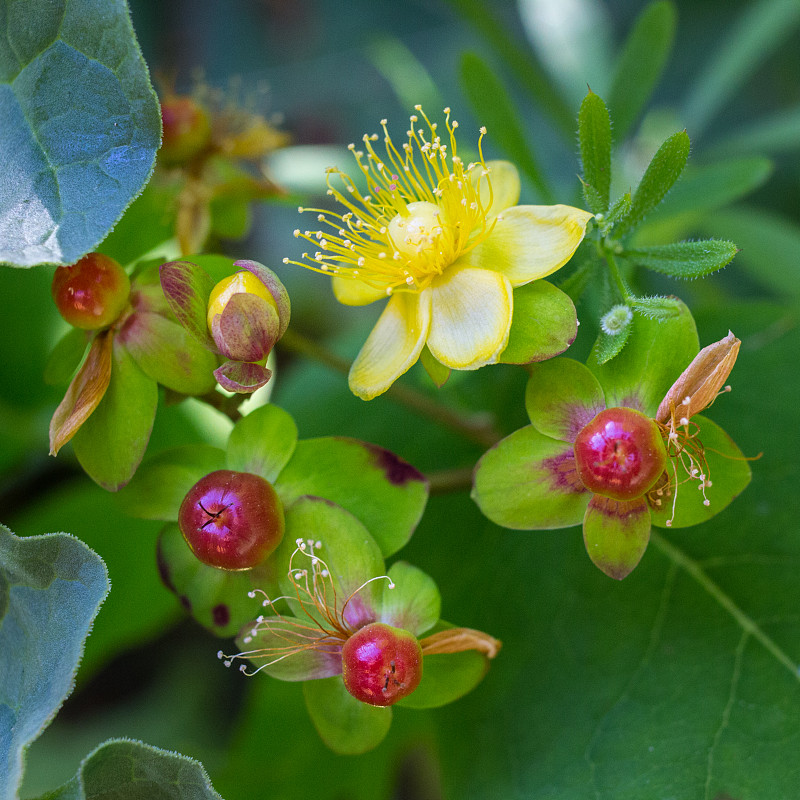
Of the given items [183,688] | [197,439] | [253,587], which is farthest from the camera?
[183,688]

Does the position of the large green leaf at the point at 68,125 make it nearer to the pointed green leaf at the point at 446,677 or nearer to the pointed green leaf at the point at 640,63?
the pointed green leaf at the point at 446,677

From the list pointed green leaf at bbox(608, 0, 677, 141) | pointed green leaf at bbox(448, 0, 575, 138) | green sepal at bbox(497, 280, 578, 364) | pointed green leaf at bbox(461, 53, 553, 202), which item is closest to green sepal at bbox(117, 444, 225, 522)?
green sepal at bbox(497, 280, 578, 364)

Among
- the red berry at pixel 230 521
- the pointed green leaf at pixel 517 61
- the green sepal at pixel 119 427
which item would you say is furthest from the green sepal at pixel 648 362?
the pointed green leaf at pixel 517 61

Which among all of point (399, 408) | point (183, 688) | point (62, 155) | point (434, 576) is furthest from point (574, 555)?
point (183, 688)

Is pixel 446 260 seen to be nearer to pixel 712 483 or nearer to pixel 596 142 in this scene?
pixel 596 142

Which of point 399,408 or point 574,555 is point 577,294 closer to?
point 574,555

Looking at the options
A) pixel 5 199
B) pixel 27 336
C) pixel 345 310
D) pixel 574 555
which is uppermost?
pixel 5 199

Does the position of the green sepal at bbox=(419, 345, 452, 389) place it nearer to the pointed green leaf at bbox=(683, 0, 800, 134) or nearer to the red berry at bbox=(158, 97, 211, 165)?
the red berry at bbox=(158, 97, 211, 165)
